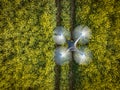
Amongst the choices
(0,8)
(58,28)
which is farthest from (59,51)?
(0,8)

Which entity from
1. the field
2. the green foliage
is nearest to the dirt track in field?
the field

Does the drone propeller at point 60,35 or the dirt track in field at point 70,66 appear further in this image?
the drone propeller at point 60,35

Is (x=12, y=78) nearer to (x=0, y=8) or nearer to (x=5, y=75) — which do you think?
(x=5, y=75)

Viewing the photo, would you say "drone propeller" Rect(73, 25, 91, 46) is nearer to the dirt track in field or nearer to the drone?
the drone

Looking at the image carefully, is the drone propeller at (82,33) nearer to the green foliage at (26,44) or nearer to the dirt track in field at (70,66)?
the dirt track in field at (70,66)

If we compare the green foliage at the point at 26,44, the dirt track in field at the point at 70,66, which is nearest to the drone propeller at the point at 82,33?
the dirt track in field at the point at 70,66

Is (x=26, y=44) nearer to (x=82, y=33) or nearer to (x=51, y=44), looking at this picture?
(x=51, y=44)
